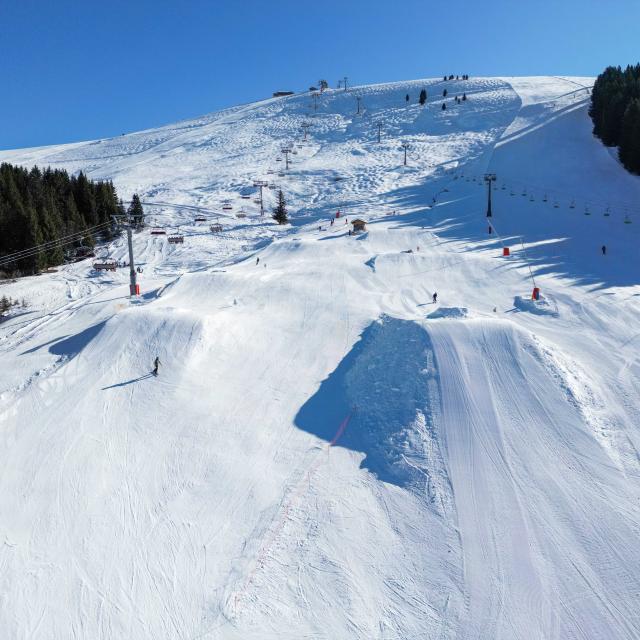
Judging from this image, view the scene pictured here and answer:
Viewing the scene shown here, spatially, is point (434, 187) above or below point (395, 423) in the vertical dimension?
above

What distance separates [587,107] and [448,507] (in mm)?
70398

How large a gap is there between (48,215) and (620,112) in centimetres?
5376

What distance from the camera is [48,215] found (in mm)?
32500

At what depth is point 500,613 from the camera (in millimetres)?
7062

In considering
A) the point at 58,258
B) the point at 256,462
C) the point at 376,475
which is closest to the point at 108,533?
the point at 256,462

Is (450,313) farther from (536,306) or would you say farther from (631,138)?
(631,138)

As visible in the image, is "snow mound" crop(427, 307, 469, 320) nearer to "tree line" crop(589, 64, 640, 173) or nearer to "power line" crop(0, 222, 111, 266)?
"power line" crop(0, 222, 111, 266)

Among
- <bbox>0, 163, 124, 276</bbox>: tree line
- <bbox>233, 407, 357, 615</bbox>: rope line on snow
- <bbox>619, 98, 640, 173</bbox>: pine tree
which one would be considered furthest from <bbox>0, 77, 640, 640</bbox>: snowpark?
<bbox>619, 98, 640, 173</bbox>: pine tree

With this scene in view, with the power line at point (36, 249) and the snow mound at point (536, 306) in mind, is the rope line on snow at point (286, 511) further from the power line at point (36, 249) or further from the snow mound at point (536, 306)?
the power line at point (36, 249)

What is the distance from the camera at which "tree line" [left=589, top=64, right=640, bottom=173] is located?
40625 millimetres

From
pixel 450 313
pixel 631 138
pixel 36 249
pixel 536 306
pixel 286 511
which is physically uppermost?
pixel 631 138

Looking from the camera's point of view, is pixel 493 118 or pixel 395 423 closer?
pixel 395 423

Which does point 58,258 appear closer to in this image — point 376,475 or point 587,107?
point 376,475

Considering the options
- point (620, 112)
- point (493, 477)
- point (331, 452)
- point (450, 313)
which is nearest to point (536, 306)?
point (450, 313)
